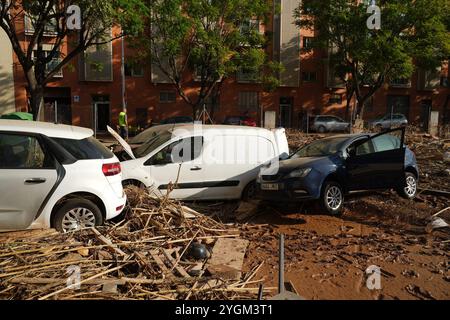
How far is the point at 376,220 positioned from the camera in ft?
26.0

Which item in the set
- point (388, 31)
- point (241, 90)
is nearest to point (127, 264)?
point (388, 31)

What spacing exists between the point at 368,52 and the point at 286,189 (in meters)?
24.6

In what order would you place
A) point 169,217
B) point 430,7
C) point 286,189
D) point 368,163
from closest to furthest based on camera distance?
point 169,217
point 286,189
point 368,163
point 430,7

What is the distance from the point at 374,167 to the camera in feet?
27.9

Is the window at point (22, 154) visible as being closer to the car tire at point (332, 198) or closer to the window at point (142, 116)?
the car tire at point (332, 198)

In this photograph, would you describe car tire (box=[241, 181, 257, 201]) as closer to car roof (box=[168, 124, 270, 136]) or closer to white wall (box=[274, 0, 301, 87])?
car roof (box=[168, 124, 270, 136])

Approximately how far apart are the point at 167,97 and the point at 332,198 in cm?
2978

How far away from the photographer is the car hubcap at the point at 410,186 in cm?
919

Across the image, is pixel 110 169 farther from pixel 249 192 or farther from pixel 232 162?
pixel 249 192

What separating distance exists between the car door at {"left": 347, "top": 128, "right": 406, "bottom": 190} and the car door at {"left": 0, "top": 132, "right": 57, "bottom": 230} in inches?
210

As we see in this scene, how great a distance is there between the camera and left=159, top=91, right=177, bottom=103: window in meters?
36.3
